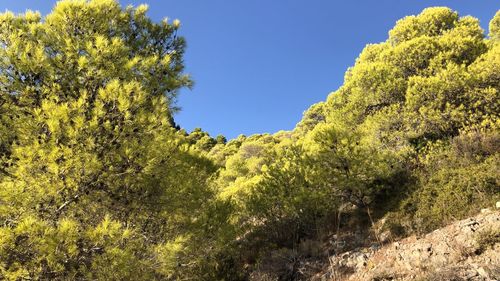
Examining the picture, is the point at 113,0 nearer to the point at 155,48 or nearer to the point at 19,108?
the point at 155,48

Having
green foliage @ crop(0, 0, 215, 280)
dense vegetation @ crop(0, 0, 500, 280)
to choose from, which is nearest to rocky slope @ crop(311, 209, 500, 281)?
dense vegetation @ crop(0, 0, 500, 280)

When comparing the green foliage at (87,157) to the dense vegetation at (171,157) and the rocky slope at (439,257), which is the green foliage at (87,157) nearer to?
the dense vegetation at (171,157)

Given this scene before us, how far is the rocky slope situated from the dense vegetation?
3.33 ft

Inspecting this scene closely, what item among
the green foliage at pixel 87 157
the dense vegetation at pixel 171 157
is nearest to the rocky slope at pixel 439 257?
the dense vegetation at pixel 171 157

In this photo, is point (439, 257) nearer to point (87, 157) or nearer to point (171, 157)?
point (171, 157)

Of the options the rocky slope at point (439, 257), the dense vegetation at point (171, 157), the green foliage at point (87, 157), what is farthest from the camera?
the rocky slope at point (439, 257)

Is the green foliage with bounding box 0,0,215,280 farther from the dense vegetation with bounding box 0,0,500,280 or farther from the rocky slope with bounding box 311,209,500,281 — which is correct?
the rocky slope with bounding box 311,209,500,281

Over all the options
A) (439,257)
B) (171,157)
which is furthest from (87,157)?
(439,257)

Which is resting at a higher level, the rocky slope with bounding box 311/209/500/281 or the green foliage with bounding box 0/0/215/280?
the green foliage with bounding box 0/0/215/280

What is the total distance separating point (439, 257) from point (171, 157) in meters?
5.80

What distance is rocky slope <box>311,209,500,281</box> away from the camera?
5.86 m

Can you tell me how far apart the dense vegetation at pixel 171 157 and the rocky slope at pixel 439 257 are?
1.02 m

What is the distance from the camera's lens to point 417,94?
38.4 ft

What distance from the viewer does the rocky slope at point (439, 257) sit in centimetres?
586
